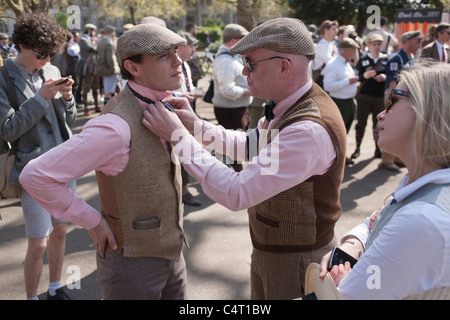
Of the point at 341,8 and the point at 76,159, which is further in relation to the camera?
the point at 341,8

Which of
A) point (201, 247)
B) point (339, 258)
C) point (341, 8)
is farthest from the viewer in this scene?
point (341, 8)

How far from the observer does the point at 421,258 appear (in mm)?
1045

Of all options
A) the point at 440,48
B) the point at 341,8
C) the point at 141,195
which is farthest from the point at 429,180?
the point at 341,8

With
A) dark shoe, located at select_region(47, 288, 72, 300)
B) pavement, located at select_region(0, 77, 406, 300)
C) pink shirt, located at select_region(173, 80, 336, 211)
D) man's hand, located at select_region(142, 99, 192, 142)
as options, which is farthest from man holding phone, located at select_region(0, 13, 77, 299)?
pink shirt, located at select_region(173, 80, 336, 211)

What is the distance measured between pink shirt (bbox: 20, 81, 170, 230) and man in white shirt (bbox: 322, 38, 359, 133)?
15.0 ft

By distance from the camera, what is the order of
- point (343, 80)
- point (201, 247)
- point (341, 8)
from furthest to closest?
1. point (341, 8)
2. point (343, 80)
3. point (201, 247)

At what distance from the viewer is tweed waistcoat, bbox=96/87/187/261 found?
5.59 ft

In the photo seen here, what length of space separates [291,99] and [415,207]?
0.87 meters

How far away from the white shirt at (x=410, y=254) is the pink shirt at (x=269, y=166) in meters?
0.49

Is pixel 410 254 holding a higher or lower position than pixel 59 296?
higher

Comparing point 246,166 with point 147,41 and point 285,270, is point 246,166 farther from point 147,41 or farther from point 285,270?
point 147,41

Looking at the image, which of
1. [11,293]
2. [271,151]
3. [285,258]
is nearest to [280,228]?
[285,258]

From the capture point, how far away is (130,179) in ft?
5.62

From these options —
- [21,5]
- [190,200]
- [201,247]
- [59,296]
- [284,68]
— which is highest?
[284,68]
